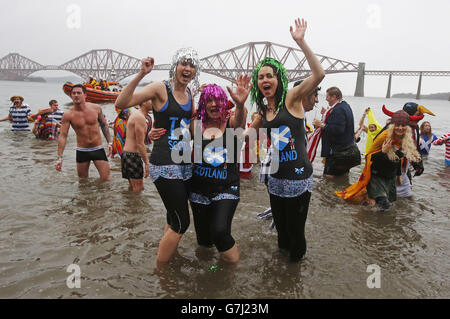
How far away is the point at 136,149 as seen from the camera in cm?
534

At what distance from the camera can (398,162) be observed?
15.8 feet

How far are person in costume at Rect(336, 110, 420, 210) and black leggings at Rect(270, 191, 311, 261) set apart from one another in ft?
7.74

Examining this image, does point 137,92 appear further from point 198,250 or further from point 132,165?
point 132,165

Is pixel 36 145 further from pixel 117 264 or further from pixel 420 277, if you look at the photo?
pixel 420 277

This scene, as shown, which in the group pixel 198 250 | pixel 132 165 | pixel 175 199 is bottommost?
pixel 198 250

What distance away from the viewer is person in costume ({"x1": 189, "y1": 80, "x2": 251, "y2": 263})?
293 centimetres

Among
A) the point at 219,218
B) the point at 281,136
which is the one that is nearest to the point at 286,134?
the point at 281,136

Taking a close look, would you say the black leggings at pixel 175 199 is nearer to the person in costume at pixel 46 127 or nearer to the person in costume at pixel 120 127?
the person in costume at pixel 120 127

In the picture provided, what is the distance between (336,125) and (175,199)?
443 centimetres

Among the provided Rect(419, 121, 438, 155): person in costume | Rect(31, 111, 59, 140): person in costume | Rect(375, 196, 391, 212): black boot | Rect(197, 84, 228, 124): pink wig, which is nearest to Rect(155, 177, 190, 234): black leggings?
Rect(197, 84, 228, 124): pink wig

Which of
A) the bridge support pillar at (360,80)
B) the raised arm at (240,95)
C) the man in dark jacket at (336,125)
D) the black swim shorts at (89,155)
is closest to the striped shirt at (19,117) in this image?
the black swim shorts at (89,155)

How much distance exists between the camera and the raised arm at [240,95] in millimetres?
2904

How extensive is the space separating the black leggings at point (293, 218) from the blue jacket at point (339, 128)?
3.59m

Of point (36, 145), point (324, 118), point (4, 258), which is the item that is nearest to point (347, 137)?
point (324, 118)
